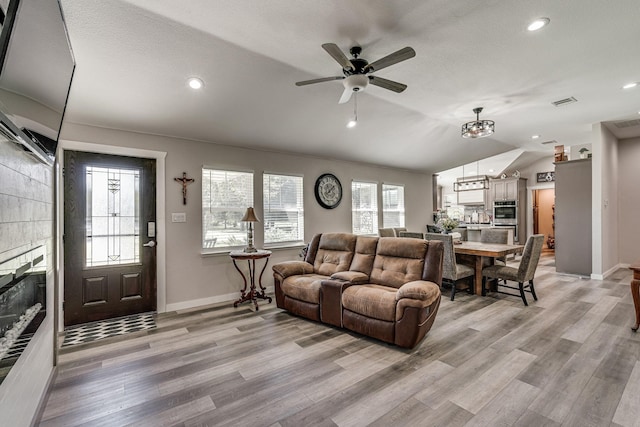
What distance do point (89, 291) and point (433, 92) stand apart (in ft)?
16.2

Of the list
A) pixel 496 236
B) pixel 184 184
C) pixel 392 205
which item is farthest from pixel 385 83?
pixel 392 205

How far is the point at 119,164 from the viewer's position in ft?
12.2

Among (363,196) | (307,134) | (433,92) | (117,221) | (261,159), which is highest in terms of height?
(433,92)

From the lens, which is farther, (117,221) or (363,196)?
(363,196)

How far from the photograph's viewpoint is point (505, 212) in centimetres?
934

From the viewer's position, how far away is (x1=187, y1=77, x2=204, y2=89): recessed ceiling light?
304 cm

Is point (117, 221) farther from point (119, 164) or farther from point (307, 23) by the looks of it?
point (307, 23)

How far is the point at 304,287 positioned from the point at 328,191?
2528 millimetres

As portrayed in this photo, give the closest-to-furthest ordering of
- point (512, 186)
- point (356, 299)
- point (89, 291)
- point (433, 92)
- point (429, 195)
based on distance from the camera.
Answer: point (356, 299) → point (89, 291) → point (433, 92) → point (429, 195) → point (512, 186)

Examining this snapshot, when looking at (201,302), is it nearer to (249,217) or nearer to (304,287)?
(249,217)

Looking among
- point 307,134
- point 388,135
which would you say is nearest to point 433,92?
point 388,135

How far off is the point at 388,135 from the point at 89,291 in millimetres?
4894

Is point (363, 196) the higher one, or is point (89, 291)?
point (363, 196)

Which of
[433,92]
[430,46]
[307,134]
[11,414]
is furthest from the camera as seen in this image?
[307,134]
